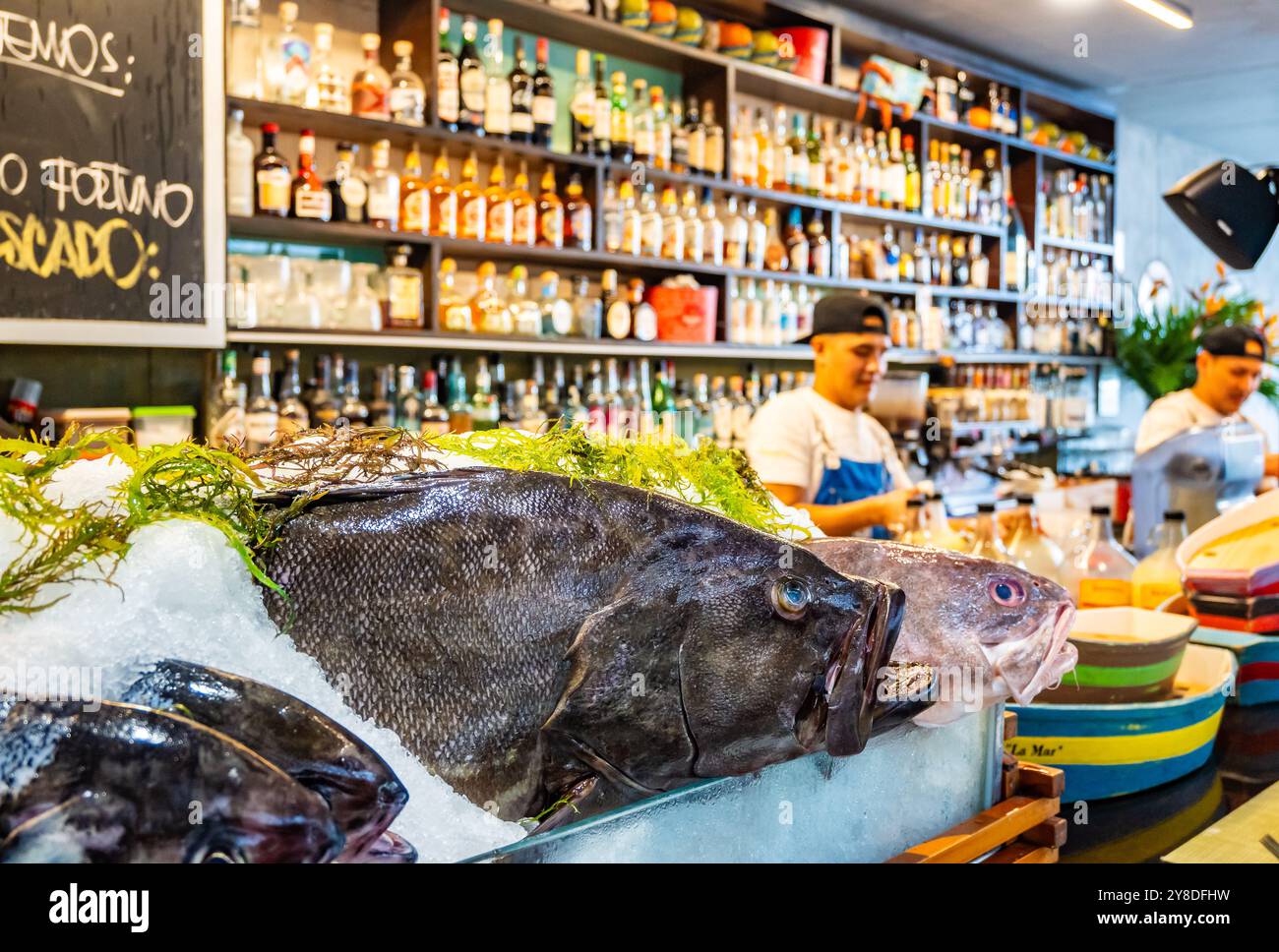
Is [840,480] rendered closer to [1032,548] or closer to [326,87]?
[1032,548]

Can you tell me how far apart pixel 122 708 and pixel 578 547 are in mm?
387

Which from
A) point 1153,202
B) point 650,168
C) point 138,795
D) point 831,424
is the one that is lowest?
point 138,795

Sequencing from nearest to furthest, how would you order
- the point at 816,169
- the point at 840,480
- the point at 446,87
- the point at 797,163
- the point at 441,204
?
the point at 840,480, the point at 446,87, the point at 441,204, the point at 797,163, the point at 816,169

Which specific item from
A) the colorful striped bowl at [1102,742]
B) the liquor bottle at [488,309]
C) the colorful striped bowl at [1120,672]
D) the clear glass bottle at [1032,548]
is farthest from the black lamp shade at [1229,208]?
the liquor bottle at [488,309]

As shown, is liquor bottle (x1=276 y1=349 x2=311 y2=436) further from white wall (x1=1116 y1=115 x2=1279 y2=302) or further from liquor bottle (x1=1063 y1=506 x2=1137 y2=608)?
white wall (x1=1116 y1=115 x2=1279 y2=302)

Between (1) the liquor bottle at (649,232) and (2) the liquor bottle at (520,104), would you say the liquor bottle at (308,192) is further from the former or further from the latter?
(1) the liquor bottle at (649,232)

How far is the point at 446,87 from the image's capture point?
3801mm

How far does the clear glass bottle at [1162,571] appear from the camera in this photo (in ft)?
7.84

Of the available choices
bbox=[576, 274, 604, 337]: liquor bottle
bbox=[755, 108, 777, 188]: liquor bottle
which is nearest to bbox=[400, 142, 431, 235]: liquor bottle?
bbox=[576, 274, 604, 337]: liquor bottle

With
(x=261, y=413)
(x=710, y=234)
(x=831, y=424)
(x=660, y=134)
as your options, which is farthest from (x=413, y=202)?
(x=831, y=424)

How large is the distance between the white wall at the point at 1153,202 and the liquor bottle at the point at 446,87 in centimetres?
568

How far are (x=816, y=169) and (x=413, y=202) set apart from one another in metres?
2.33

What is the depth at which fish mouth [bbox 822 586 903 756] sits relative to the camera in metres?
0.86

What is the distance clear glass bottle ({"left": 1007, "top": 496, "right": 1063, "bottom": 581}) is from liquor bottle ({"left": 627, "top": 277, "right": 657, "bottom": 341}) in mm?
2348
